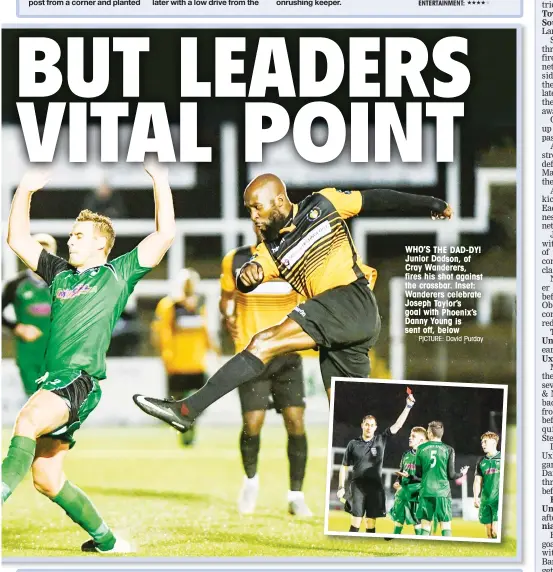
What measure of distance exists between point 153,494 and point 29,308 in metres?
A: 0.90

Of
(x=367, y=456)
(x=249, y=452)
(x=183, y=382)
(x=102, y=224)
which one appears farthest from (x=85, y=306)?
(x=367, y=456)

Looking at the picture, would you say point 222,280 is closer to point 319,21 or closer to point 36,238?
point 36,238

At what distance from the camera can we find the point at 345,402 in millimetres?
2654

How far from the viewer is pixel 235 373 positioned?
262 centimetres

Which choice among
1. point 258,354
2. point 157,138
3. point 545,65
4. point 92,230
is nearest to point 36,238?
point 92,230

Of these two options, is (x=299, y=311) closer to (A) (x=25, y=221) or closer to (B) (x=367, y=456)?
Answer: (B) (x=367, y=456)

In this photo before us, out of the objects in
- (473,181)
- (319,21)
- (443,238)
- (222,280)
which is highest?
(319,21)

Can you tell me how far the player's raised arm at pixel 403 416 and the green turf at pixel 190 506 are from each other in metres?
0.28

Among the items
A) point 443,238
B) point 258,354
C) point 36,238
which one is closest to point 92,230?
point 36,238

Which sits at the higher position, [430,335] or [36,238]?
[36,238]

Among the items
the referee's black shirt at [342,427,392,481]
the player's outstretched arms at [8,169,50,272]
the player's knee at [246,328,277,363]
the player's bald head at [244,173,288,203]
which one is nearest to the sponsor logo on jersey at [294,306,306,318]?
the player's knee at [246,328,277,363]

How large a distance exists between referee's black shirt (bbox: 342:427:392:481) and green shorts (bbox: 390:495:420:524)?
14 cm

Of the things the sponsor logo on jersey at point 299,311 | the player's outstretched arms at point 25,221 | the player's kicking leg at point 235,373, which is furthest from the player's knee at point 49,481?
the sponsor logo on jersey at point 299,311

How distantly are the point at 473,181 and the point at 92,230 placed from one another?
5.06ft
